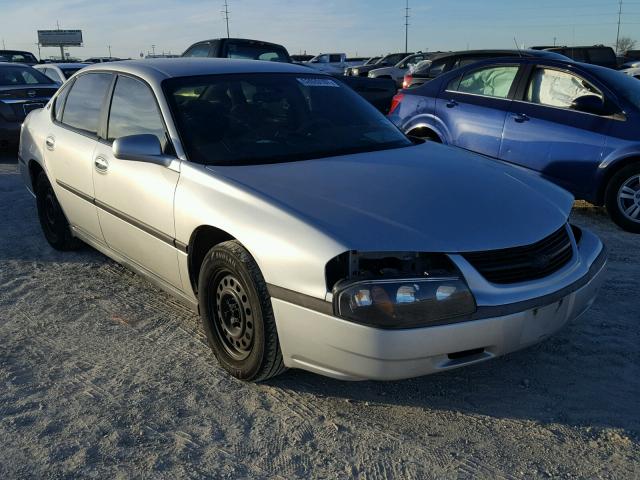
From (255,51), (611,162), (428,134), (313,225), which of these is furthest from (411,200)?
(255,51)

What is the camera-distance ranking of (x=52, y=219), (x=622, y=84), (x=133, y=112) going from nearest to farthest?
(x=133, y=112) → (x=52, y=219) → (x=622, y=84)

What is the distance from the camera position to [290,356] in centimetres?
271

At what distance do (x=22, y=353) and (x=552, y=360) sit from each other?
2.92m

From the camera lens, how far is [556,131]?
5.83 meters

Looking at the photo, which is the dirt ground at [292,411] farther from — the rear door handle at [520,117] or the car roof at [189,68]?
the rear door handle at [520,117]

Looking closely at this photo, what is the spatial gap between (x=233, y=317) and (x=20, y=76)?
29.9 ft

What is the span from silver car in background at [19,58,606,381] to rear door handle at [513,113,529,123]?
257cm

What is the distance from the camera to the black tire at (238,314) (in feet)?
8.98

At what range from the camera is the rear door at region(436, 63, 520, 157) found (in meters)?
6.35

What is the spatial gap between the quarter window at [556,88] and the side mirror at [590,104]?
17 centimetres

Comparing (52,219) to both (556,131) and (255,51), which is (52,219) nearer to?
(556,131)

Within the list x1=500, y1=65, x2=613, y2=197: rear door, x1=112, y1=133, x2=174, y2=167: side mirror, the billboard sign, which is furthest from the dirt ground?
the billboard sign

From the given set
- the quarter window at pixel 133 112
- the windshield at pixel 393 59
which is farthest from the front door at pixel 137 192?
the windshield at pixel 393 59

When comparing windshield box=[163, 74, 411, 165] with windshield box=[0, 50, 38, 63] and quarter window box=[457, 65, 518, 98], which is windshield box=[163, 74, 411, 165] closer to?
quarter window box=[457, 65, 518, 98]
